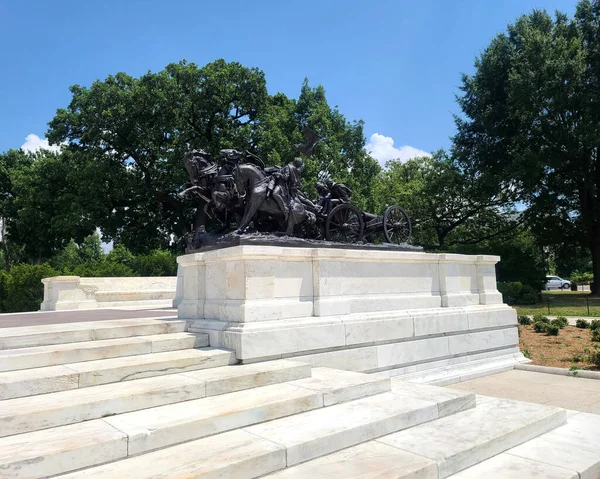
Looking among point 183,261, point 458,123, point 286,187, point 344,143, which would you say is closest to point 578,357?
point 286,187

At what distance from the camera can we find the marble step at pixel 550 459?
4.03 meters

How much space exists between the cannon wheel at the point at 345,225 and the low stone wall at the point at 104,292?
23.9ft

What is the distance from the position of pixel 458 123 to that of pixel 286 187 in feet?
94.0

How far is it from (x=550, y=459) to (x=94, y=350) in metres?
5.06

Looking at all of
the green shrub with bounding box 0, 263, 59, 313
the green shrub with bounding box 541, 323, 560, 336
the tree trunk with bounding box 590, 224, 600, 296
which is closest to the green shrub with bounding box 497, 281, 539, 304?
the tree trunk with bounding box 590, 224, 600, 296

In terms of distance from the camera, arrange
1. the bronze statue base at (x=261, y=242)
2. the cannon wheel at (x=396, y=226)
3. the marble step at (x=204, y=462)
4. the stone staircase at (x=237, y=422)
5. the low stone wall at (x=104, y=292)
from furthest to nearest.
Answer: the low stone wall at (x=104, y=292), the cannon wheel at (x=396, y=226), the bronze statue base at (x=261, y=242), the stone staircase at (x=237, y=422), the marble step at (x=204, y=462)

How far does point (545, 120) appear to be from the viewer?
92.3 ft

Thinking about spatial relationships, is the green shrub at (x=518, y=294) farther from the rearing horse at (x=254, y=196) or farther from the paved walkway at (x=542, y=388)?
the rearing horse at (x=254, y=196)

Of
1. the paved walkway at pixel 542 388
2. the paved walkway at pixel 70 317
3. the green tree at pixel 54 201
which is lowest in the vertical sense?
the paved walkway at pixel 542 388

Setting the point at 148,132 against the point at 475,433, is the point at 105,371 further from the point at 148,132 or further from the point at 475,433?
the point at 148,132

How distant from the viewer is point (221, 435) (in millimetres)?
4129

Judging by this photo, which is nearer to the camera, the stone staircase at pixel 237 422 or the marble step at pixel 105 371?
the stone staircase at pixel 237 422

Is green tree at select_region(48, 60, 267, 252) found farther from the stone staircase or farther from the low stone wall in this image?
the stone staircase

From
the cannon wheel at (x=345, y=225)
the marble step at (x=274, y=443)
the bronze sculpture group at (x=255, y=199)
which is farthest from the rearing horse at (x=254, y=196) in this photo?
the marble step at (x=274, y=443)
